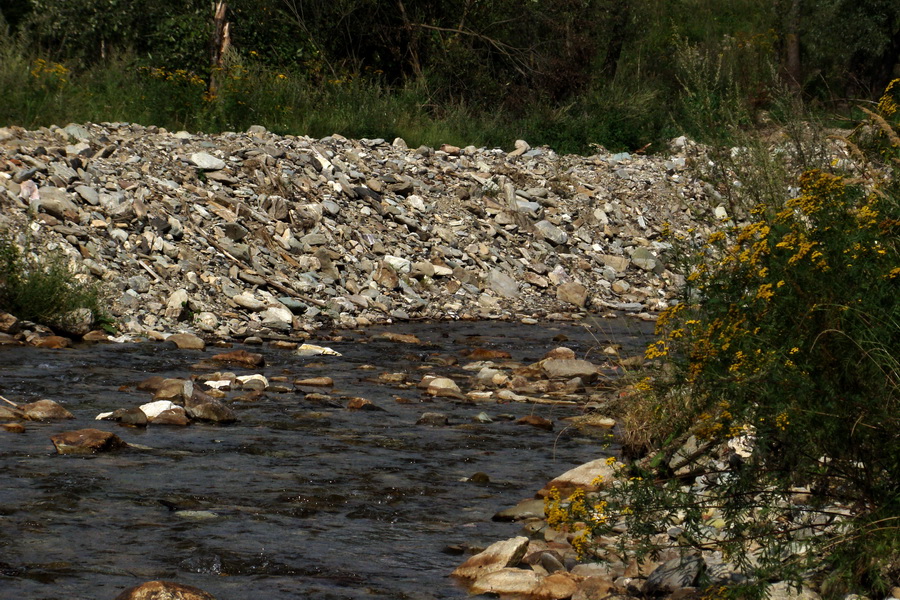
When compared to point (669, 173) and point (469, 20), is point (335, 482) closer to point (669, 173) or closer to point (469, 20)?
point (669, 173)

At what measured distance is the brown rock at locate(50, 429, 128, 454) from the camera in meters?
5.49

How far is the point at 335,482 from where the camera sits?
5.32 metres

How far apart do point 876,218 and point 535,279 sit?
8.95 metres

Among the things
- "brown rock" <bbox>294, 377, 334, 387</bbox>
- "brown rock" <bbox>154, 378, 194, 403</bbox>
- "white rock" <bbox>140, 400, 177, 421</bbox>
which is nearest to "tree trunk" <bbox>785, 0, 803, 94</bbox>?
"brown rock" <bbox>294, 377, 334, 387</bbox>

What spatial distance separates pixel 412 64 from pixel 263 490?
14.4 meters

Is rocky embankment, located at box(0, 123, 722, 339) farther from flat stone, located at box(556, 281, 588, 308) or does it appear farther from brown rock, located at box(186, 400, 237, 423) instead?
brown rock, located at box(186, 400, 237, 423)

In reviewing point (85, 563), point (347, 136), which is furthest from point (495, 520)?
point (347, 136)

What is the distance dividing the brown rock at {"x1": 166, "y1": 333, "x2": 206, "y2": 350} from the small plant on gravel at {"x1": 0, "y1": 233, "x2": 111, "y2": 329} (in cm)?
76

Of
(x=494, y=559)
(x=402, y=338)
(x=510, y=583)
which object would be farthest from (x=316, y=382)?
(x=510, y=583)

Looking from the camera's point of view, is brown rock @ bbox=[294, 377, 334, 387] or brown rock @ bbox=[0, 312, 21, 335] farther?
brown rock @ bbox=[0, 312, 21, 335]

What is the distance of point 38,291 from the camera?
8.67 m

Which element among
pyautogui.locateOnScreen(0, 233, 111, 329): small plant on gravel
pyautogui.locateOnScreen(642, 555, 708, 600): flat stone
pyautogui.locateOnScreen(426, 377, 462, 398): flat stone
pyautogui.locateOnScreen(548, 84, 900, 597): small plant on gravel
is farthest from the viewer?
pyautogui.locateOnScreen(0, 233, 111, 329): small plant on gravel

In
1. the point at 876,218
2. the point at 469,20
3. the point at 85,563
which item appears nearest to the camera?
the point at 876,218

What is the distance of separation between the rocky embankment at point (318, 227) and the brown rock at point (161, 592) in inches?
231
